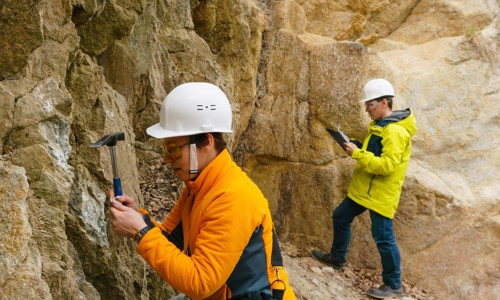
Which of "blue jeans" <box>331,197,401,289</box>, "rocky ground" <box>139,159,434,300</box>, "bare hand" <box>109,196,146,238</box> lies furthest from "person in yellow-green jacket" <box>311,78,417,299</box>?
"bare hand" <box>109,196,146,238</box>

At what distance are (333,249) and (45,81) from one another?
16.3 feet

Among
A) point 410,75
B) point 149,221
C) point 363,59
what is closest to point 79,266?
point 149,221

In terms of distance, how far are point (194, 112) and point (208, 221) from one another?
0.73 meters

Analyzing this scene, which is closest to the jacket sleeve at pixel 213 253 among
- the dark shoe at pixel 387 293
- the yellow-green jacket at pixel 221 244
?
the yellow-green jacket at pixel 221 244

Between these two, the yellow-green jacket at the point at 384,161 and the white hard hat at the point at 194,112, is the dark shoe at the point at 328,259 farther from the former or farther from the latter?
the white hard hat at the point at 194,112

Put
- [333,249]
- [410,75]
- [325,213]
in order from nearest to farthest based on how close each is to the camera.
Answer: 1. [333,249]
2. [325,213]
3. [410,75]

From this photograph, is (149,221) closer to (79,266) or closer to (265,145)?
(79,266)

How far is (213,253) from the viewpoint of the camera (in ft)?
8.70

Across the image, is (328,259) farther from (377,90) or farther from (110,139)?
(110,139)

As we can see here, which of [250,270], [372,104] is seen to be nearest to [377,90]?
[372,104]

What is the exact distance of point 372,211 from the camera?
6445 mm

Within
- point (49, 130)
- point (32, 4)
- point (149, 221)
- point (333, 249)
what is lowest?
point (333, 249)

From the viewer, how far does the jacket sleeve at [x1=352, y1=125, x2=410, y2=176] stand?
611cm

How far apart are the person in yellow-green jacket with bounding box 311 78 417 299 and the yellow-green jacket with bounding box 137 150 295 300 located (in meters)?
3.46
